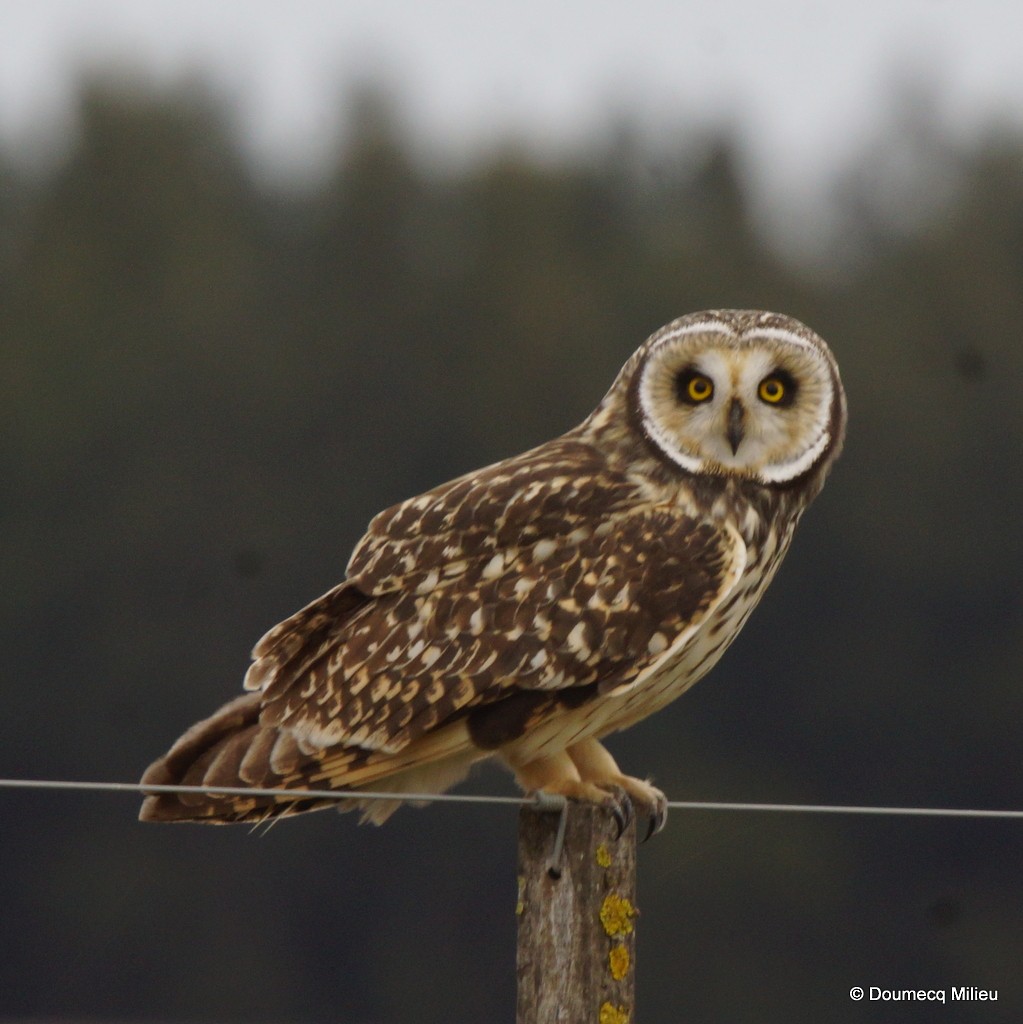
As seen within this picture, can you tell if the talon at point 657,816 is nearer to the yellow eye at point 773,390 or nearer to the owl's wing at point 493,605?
the owl's wing at point 493,605

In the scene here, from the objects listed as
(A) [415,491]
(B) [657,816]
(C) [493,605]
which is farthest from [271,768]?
(A) [415,491]

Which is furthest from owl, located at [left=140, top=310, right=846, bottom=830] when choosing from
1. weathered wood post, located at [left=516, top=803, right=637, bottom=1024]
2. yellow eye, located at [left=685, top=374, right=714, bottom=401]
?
weathered wood post, located at [left=516, top=803, right=637, bottom=1024]

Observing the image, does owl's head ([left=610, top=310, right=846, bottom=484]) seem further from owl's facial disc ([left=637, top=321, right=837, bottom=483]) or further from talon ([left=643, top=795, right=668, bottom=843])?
talon ([left=643, top=795, right=668, bottom=843])

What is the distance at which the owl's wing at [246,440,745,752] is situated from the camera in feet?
18.8

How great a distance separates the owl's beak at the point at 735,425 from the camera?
604 cm

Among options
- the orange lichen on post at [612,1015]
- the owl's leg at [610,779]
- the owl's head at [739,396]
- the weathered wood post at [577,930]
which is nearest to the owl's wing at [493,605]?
the owl's head at [739,396]

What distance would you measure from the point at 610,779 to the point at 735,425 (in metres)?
0.89

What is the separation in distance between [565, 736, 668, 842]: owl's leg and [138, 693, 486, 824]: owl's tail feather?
0.99 ft

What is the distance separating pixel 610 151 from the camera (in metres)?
49.2

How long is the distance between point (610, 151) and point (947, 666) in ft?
48.9

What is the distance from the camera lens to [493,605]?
231 inches

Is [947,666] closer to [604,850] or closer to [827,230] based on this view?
[827,230]

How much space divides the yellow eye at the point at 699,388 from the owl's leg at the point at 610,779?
86cm

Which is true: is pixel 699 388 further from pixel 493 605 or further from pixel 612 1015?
pixel 612 1015
